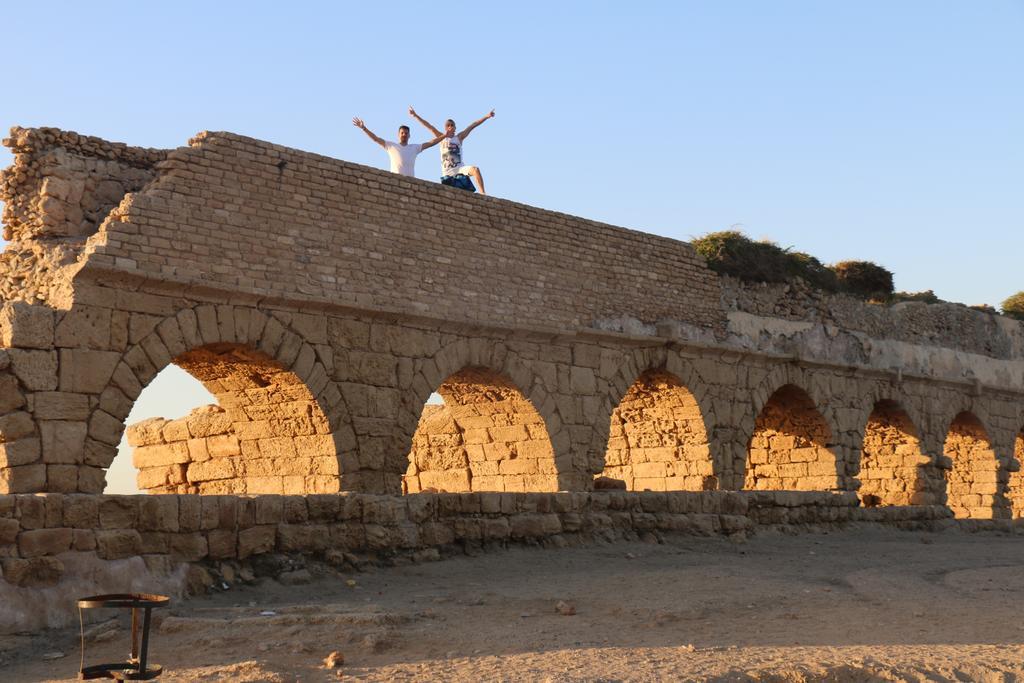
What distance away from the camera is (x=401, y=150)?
13875 mm

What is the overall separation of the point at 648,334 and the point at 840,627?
27.1 feet

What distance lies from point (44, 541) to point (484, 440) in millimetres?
7651

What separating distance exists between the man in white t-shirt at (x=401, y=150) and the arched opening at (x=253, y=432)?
10.1 feet

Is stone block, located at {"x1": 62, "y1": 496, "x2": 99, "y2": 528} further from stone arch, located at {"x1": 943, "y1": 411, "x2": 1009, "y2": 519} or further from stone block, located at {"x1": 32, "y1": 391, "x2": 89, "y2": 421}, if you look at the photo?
stone arch, located at {"x1": 943, "y1": 411, "x2": 1009, "y2": 519}

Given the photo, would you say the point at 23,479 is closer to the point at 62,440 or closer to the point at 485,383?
the point at 62,440

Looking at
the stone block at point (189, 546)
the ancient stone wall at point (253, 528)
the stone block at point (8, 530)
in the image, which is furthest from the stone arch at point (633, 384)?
the stone block at point (8, 530)

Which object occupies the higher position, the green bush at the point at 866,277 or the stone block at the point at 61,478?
the green bush at the point at 866,277

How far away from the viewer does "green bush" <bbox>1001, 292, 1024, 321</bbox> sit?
77.6 ft

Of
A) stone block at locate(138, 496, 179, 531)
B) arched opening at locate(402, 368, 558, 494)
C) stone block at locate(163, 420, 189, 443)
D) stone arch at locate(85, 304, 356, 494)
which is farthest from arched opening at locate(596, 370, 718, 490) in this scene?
stone block at locate(138, 496, 179, 531)

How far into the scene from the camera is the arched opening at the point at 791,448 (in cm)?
1745

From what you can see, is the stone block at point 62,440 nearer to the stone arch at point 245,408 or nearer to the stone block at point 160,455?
the stone arch at point 245,408

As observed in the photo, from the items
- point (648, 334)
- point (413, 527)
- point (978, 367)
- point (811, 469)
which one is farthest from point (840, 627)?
point (978, 367)

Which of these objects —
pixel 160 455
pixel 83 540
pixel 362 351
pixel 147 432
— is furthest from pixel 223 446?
pixel 83 540

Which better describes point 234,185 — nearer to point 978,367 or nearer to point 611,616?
point 611,616
